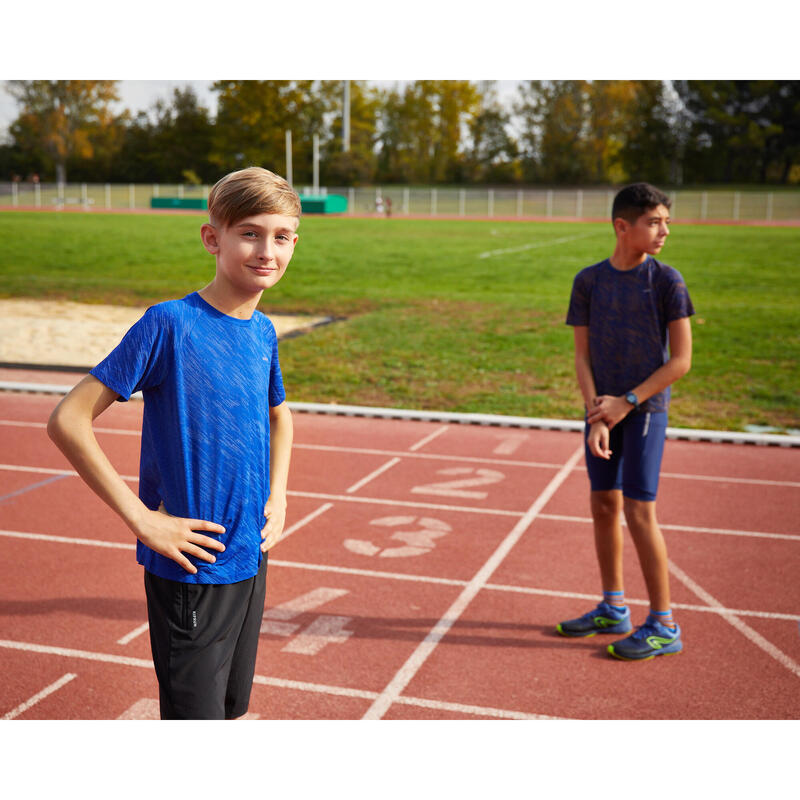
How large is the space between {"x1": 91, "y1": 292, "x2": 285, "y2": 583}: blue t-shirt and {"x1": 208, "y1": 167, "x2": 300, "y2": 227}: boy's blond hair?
0.22 metres

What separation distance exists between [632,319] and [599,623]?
1.54 m

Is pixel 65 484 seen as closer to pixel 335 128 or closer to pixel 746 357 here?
pixel 746 357

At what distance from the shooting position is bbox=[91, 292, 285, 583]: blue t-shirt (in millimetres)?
2326

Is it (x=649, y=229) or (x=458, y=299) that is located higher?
(x=649, y=229)

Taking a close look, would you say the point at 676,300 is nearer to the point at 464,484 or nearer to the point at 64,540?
the point at 464,484

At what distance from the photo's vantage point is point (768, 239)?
3647 cm

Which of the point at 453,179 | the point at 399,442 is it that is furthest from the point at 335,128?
the point at 399,442

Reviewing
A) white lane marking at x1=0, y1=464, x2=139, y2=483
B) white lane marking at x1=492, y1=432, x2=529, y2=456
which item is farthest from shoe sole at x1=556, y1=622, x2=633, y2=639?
white lane marking at x1=0, y1=464, x2=139, y2=483

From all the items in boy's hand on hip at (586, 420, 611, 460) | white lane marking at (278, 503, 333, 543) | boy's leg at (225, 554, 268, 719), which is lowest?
white lane marking at (278, 503, 333, 543)

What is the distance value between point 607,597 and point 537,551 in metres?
1.25

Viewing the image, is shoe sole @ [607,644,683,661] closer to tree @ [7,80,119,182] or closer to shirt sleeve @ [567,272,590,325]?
shirt sleeve @ [567,272,590,325]

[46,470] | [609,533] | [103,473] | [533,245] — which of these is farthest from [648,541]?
[533,245]

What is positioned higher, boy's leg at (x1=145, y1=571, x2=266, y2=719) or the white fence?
the white fence

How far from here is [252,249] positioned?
235 centimetres
